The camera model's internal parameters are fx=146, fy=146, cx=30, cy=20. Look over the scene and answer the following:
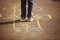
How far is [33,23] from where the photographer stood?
6.67 ft

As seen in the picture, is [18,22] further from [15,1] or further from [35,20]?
[15,1]

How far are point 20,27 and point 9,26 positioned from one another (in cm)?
15

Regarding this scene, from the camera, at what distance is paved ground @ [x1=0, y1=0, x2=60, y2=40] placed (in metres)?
1.77

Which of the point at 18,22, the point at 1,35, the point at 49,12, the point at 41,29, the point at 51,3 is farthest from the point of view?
the point at 51,3

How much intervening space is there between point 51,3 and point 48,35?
1046 millimetres

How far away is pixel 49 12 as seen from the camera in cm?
237

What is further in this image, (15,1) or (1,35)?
(15,1)

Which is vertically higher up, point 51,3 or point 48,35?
point 51,3

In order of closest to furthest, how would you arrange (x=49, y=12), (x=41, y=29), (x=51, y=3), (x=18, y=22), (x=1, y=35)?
(x=1, y=35) < (x=41, y=29) < (x=18, y=22) < (x=49, y=12) < (x=51, y=3)

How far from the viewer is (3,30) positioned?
185 cm

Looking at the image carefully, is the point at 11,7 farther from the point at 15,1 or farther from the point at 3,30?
the point at 3,30

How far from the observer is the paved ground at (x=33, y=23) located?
177 cm

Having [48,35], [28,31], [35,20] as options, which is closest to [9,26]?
[28,31]

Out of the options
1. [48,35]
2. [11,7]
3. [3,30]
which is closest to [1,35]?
[3,30]
